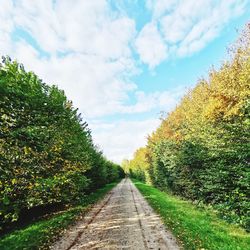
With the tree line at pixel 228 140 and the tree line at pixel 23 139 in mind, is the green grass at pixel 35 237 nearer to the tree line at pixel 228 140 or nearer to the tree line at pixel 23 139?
the tree line at pixel 23 139

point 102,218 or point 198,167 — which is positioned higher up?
point 198,167

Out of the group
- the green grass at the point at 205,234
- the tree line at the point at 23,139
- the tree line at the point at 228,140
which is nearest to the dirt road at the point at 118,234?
the green grass at the point at 205,234

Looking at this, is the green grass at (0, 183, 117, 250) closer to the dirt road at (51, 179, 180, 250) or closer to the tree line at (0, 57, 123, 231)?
the dirt road at (51, 179, 180, 250)

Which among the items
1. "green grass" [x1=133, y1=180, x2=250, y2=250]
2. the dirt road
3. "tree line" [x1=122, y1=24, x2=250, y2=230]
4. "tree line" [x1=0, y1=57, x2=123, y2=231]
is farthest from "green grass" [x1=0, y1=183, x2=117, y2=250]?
"tree line" [x1=122, y1=24, x2=250, y2=230]

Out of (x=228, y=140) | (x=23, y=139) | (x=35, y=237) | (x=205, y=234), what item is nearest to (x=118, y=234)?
(x=35, y=237)

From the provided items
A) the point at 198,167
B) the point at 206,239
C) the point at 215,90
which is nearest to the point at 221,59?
the point at 215,90

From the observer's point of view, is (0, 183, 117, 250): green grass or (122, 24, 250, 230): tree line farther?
(122, 24, 250, 230): tree line

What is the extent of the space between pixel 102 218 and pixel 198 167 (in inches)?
357

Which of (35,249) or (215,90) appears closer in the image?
(35,249)

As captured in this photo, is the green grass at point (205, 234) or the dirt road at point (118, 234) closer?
the green grass at point (205, 234)

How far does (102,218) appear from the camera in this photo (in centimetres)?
1508

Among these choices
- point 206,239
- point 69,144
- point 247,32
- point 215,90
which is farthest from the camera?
point 69,144

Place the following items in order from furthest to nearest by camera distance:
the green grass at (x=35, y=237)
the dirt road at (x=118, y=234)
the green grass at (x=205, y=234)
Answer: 1. the green grass at (x=35, y=237)
2. the dirt road at (x=118, y=234)
3. the green grass at (x=205, y=234)

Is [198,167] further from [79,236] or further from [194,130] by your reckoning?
[79,236]
